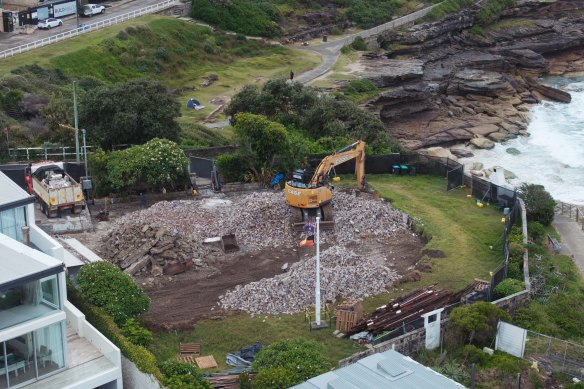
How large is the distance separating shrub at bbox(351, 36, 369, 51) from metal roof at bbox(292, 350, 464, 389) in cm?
6873

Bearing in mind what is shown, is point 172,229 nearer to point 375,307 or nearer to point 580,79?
point 375,307

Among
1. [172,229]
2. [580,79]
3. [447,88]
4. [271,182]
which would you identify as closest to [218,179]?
[271,182]

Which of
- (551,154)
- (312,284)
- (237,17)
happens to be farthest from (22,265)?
(237,17)

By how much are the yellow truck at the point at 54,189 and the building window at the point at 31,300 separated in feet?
51.2

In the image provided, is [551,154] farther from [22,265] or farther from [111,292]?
[22,265]

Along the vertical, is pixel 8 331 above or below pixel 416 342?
above

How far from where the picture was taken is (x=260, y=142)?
50031 mm

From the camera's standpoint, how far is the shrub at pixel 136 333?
3120 cm

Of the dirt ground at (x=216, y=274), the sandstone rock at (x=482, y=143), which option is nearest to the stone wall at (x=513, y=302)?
the dirt ground at (x=216, y=274)

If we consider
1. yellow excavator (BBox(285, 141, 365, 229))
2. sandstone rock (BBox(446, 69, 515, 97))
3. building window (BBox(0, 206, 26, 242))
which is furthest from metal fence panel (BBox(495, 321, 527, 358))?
sandstone rock (BBox(446, 69, 515, 97))

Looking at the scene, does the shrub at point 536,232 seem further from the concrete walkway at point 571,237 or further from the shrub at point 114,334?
the shrub at point 114,334

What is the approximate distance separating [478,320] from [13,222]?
1686 cm

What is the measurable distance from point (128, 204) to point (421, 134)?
3083cm

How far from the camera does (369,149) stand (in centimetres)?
5375
